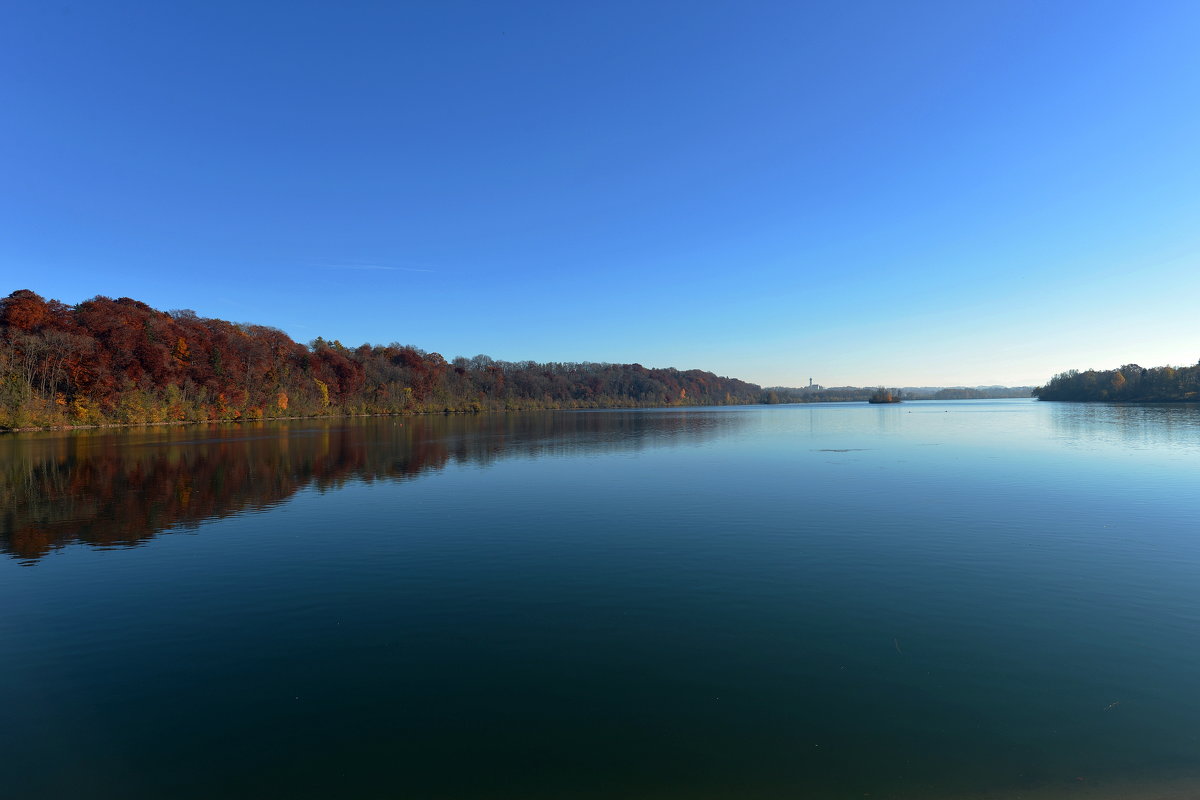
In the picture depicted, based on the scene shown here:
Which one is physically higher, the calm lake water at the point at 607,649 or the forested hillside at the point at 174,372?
the forested hillside at the point at 174,372

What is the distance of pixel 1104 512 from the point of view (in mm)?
16078

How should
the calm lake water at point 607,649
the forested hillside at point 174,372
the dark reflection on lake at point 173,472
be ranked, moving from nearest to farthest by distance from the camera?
the calm lake water at point 607,649, the dark reflection on lake at point 173,472, the forested hillside at point 174,372

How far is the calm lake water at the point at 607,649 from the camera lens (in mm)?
5426

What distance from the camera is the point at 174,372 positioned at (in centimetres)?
6856

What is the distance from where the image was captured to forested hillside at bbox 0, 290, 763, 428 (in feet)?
182

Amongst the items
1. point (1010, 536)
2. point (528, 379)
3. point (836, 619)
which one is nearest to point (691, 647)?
point (836, 619)

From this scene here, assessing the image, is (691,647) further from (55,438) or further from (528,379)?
(528,379)

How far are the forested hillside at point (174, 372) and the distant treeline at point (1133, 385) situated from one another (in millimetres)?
134409

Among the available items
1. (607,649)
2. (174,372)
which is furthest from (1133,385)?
(174,372)

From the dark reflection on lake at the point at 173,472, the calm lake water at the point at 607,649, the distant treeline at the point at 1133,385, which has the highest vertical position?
the distant treeline at the point at 1133,385

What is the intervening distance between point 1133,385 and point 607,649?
157 metres

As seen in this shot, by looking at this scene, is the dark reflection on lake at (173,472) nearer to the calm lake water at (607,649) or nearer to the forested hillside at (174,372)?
the calm lake water at (607,649)

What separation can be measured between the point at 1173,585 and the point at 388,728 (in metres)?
12.7

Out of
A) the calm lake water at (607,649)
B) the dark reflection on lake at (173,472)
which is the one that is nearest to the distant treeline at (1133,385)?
the dark reflection on lake at (173,472)
